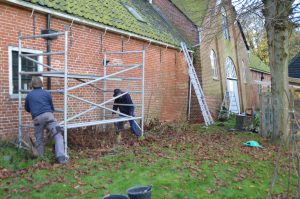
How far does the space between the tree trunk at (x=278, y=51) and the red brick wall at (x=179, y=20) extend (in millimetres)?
7628

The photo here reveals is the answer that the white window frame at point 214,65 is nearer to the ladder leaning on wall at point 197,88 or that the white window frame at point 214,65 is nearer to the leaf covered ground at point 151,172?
the ladder leaning on wall at point 197,88

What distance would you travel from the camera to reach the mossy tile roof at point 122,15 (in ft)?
35.3

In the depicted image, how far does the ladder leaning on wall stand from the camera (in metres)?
16.6

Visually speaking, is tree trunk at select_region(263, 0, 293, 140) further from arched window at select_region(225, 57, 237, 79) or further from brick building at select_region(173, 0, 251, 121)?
arched window at select_region(225, 57, 237, 79)

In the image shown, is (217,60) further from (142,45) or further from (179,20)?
(142,45)

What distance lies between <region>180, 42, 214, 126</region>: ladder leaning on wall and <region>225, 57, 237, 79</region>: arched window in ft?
19.5

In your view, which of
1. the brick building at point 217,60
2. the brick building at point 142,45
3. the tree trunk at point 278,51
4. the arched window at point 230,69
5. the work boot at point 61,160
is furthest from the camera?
the arched window at point 230,69

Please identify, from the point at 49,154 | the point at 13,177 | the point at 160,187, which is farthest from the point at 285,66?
the point at 13,177

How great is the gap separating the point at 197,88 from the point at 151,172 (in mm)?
10244

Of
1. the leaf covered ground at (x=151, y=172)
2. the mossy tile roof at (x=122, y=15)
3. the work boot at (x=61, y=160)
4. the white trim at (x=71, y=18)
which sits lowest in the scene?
the leaf covered ground at (x=151, y=172)

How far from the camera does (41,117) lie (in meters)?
7.73

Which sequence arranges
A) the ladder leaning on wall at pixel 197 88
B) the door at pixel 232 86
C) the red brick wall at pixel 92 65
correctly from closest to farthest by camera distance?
1. the red brick wall at pixel 92 65
2. the ladder leaning on wall at pixel 197 88
3. the door at pixel 232 86

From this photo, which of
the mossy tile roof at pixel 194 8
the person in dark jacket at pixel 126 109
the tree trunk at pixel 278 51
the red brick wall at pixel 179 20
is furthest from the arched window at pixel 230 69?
the person in dark jacket at pixel 126 109

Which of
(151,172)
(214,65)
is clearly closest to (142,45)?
(214,65)
